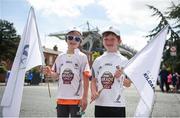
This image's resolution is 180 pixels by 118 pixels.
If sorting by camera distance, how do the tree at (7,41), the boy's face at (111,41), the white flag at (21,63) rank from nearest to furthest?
1. the boy's face at (111,41)
2. the white flag at (21,63)
3. the tree at (7,41)

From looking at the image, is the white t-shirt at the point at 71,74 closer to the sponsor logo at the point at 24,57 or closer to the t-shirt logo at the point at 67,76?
the t-shirt logo at the point at 67,76

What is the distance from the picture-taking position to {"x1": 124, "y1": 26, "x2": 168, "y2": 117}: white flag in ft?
18.6

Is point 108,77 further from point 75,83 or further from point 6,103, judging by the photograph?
point 6,103

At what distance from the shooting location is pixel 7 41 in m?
49.1

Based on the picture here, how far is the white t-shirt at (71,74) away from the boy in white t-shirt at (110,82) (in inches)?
12.2

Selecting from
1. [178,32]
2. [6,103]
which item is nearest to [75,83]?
[6,103]

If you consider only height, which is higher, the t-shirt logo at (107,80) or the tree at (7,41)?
the tree at (7,41)

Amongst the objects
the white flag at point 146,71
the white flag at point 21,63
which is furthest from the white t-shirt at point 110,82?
the white flag at point 21,63

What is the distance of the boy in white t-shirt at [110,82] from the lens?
5.89 metres

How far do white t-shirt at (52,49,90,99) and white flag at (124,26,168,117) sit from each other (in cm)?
79

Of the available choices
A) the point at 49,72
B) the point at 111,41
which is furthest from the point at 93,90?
the point at 49,72

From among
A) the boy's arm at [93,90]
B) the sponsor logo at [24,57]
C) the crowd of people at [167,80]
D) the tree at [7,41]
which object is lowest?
the boy's arm at [93,90]

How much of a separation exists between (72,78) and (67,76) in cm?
8

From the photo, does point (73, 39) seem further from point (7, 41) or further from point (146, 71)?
point (7, 41)
